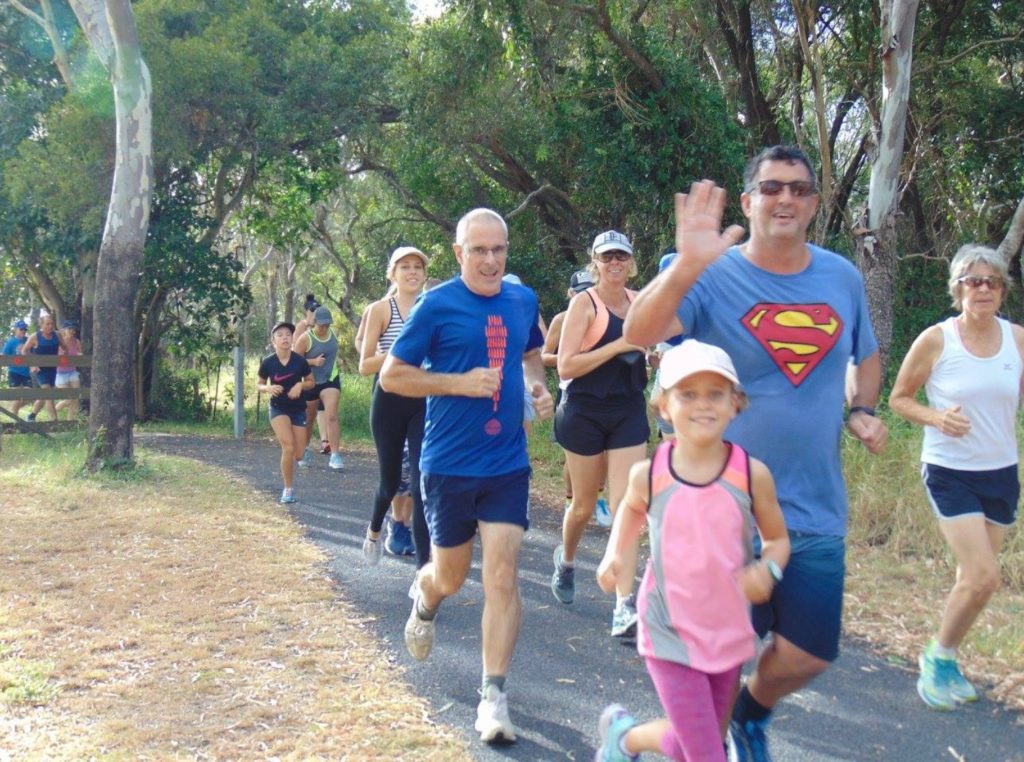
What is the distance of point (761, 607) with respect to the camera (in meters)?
3.41

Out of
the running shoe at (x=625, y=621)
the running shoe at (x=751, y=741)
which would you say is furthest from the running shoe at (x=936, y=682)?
the running shoe at (x=751, y=741)

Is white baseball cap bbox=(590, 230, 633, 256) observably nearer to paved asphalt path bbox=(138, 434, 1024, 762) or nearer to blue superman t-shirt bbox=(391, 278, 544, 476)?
blue superman t-shirt bbox=(391, 278, 544, 476)

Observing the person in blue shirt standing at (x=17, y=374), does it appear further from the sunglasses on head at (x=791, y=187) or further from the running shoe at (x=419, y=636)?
the sunglasses on head at (x=791, y=187)

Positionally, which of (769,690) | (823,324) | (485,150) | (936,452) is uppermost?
(485,150)

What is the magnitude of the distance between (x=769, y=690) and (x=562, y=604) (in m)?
2.98

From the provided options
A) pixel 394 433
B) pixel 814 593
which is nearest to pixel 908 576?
pixel 394 433

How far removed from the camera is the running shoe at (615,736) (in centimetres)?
341

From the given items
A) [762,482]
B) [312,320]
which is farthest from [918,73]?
[762,482]

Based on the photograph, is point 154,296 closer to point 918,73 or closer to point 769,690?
point 918,73

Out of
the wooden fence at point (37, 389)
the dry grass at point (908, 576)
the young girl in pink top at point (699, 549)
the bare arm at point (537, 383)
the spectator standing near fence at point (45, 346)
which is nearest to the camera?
the young girl in pink top at point (699, 549)

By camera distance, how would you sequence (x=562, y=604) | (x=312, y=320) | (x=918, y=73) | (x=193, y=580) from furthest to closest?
(x=918, y=73)
(x=312, y=320)
(x=193, y=580)
(x=562, y=604)

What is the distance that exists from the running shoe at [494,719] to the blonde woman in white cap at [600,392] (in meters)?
1.70

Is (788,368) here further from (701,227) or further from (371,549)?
(371,549)

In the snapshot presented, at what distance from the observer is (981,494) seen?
4699 millimetres
